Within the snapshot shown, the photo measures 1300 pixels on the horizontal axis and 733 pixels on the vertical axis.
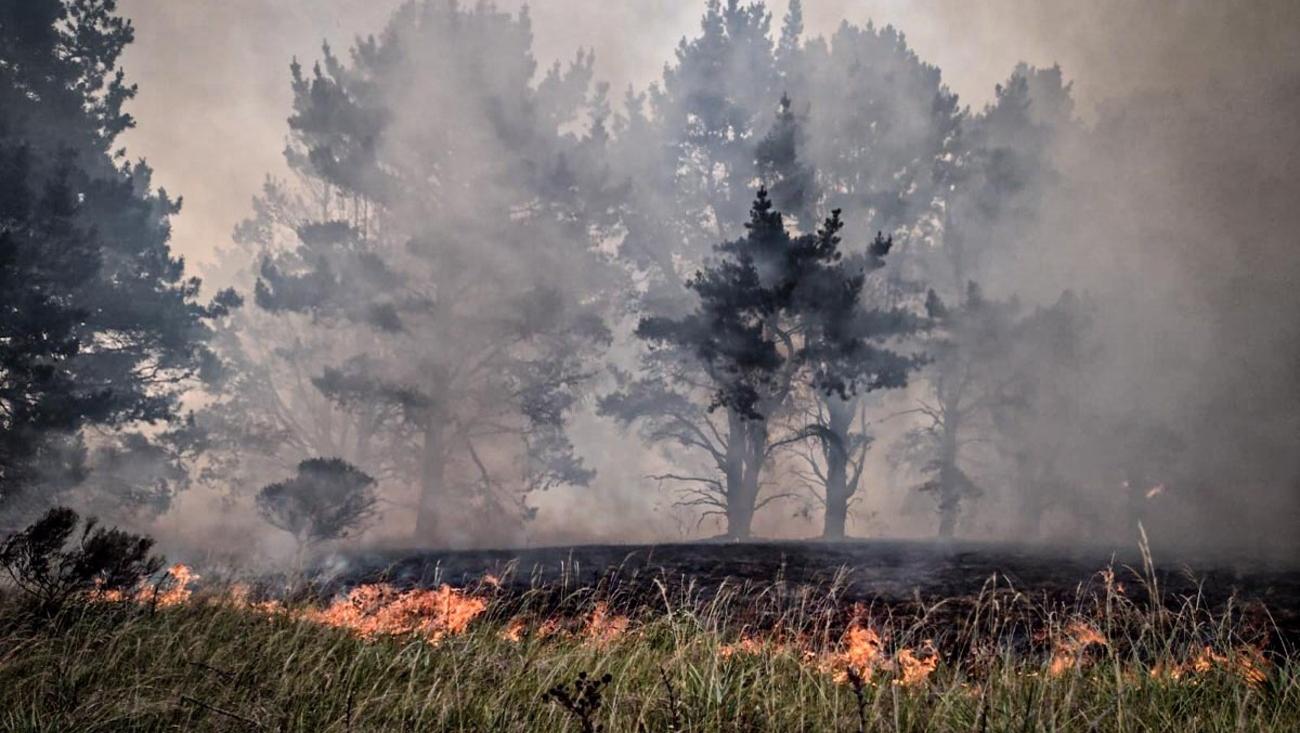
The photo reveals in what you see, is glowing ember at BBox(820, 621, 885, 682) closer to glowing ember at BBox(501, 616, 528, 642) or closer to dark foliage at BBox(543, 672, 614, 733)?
dark foliage at BBox(543, 672, 614, 733)

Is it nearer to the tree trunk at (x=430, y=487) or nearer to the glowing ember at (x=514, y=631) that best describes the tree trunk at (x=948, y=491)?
the tree trunk at (x=430, y=487)

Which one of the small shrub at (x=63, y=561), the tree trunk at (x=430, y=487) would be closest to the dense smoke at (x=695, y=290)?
the tree trunk at (x=430, y=487)

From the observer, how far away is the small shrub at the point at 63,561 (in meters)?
6.78

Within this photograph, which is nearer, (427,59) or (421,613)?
(421,613)

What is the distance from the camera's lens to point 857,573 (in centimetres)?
1184

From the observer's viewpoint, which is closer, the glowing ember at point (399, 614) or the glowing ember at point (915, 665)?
the glowing ember at point (915, 665)

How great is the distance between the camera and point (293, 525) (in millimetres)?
19484

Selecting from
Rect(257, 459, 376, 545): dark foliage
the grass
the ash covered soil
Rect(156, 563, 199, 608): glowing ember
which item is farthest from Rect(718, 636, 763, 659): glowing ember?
Rect(257, 459, 376, 545): dark foliage

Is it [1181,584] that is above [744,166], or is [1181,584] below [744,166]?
below

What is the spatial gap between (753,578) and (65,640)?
26.8 feet

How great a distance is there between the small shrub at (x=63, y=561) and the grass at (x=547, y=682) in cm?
29

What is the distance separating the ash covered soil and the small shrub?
243cm

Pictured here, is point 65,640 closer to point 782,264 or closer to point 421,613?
point 421,613

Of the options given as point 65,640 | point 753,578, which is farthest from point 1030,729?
point 753,578
